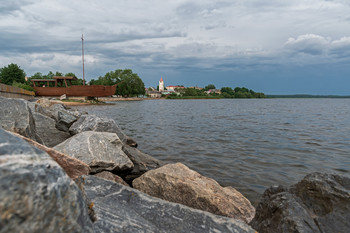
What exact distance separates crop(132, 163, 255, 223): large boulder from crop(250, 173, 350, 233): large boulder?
0.68 m

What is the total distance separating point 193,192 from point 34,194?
10.4ft

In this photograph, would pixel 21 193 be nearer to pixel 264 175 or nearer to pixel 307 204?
pixel 307 204

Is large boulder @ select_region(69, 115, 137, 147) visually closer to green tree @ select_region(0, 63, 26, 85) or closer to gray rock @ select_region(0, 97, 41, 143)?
gray rock @ select_region(0, 97, 41, 143)

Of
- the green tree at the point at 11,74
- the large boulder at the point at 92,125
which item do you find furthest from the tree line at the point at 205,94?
the large boulder at the point at 92,125

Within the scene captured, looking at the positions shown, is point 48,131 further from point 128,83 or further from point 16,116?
point 128,83

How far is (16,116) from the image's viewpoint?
4.59m

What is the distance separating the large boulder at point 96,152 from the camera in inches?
191

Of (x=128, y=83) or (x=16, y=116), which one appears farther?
(x=128, y=83)

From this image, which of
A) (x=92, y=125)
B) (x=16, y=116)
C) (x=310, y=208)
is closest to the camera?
(x=310, y=208)

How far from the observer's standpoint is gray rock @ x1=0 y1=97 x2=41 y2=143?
4.34 meters

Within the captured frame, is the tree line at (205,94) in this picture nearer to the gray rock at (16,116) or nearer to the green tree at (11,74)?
the green tree at (11,74)

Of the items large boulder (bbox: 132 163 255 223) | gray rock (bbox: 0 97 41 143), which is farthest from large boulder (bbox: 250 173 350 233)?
gray rock (bbox: 0 97 41 143)

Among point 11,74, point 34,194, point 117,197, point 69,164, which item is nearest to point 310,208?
point 117,197

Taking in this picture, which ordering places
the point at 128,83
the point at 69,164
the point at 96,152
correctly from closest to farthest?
the point at 69,164, the point at 96,152, the point at 128,83
